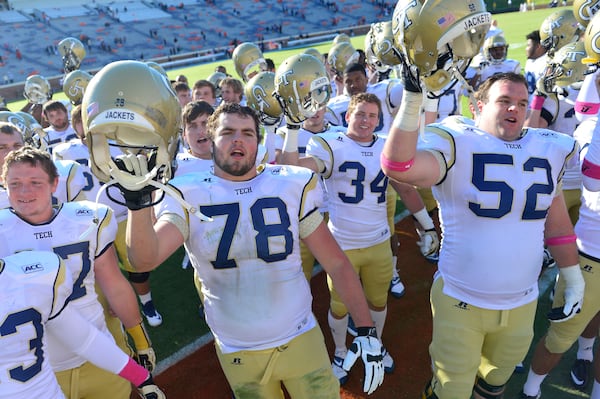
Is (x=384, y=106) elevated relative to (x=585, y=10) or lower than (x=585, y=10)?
lower

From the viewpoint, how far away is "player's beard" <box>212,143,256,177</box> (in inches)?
97.9

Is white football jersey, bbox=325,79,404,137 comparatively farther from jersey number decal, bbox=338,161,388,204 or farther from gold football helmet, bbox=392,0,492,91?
gold football helmet, bbox=392,0,492,91

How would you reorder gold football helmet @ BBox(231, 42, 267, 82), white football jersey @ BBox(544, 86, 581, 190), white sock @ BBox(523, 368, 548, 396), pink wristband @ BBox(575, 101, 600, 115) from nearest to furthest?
white sock @ BBox(523, 368, 548, 396), pink wristband @ BBox(575, 101, 600, 115), white football jersey @ BBox(544, 86, 581, 190), gold football helmet @ BBox(231, 42, 267, 82)

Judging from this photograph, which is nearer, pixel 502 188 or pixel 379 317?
pixel 502 188

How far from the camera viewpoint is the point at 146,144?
188cm

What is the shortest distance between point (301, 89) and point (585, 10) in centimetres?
428

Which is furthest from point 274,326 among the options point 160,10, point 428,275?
point 160,10

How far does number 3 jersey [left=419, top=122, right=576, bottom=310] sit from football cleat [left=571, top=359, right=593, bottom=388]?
1305mm

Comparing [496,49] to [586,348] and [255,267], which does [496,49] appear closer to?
[586,348]

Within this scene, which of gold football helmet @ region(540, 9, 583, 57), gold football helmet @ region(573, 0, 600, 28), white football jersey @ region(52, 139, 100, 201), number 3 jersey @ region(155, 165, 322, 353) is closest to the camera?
number 3 jersey @ region(155, 165, 322, 353)

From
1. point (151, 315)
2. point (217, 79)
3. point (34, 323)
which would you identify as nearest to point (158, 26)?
point (217, 79)

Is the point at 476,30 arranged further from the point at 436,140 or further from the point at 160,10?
the point at 160,10

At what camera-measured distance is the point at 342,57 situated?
25.1 ft

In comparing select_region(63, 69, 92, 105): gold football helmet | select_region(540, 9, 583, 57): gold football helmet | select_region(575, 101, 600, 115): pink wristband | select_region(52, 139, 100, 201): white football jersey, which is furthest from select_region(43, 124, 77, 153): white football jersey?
select_region(540, 9, 583, 57): gold football helmet
